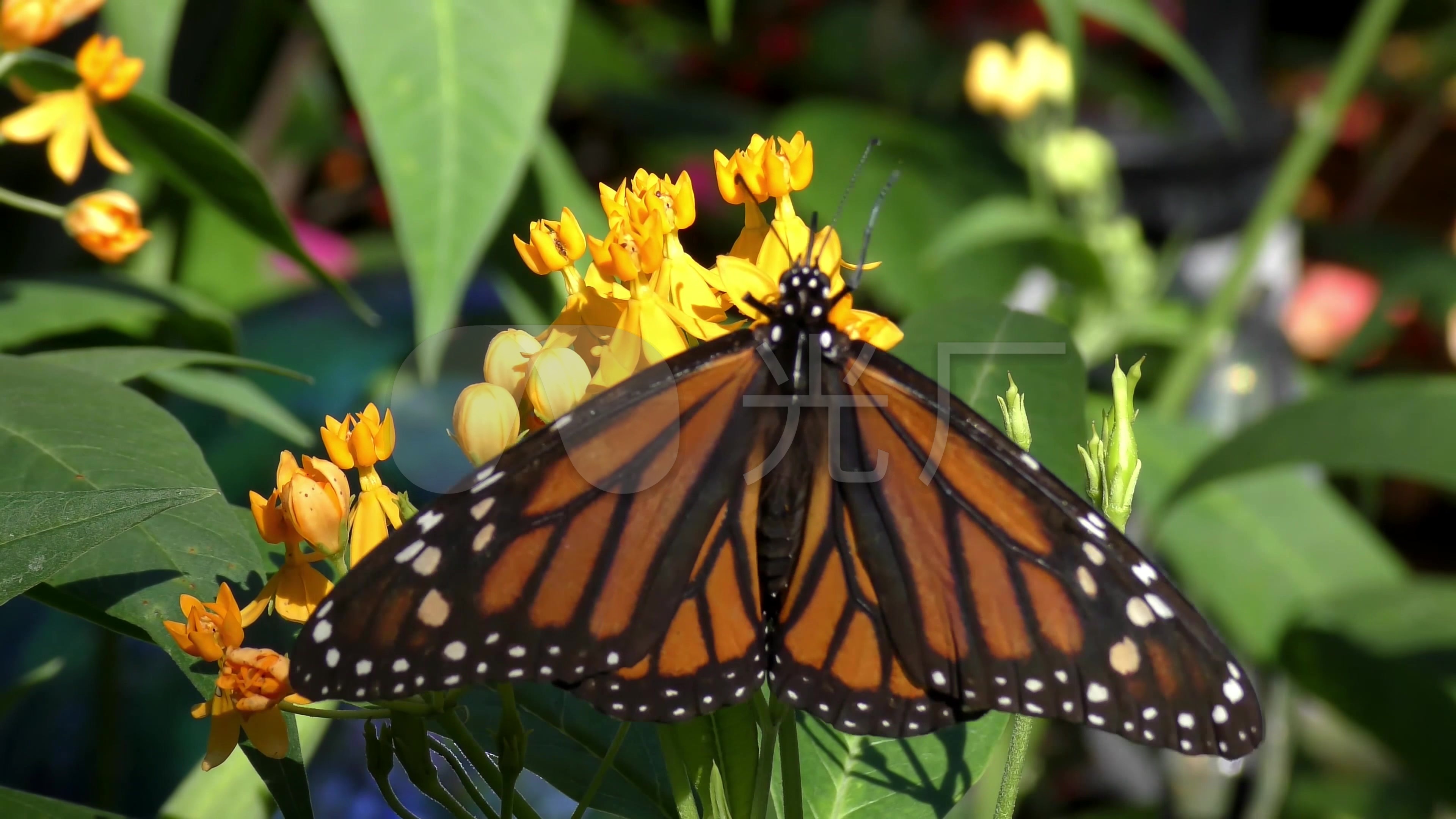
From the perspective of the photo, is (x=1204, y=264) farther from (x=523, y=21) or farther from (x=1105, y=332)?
(x=523, y=21)

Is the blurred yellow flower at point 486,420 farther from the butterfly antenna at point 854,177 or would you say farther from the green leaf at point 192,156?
the green leaf at point 192,156

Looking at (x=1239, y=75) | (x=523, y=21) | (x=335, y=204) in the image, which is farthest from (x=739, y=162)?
(x=335, y=204)

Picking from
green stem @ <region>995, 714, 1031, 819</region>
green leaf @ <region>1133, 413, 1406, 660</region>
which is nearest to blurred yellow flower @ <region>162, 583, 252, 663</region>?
green stem @ <region>995, 714, 1031, 819</region>

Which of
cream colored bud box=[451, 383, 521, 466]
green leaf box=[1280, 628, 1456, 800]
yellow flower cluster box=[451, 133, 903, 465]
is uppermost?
green leaf box=[1280, 628, 1456, 800]

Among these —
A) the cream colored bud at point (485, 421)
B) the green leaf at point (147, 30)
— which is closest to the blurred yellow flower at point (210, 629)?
the cream colored bud at point (485, 421)

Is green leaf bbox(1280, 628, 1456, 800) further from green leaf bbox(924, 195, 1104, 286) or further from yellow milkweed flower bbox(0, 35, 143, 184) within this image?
yellow milkweed flower bbox(0, 35, 143, 184)

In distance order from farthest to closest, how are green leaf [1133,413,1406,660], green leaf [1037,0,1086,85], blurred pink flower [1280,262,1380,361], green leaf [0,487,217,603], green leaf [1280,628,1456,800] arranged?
1. blurred pink flower [1280,262,1380,361]
2. green leaf [1133,413,1406,660]
3. green leaf [1280,628,1456,800]
4. green leaf [1037,0,1086,85]
5. green leaf [0,487,217,603]

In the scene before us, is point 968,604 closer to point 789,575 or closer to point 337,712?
point 789,575
